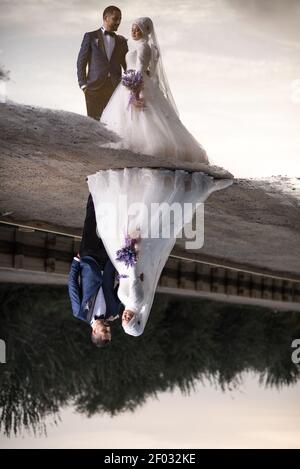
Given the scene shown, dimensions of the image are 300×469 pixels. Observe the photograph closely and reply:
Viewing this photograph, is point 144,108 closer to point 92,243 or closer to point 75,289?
point 92,243

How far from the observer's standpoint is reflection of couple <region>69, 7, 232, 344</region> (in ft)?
15.4

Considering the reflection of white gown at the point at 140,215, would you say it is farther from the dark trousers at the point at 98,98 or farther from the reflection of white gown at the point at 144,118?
the dark trousers at the point at 98,98

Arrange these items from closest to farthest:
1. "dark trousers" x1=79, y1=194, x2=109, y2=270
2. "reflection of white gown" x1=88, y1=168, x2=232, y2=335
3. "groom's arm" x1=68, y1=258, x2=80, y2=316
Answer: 1. "reflection of white gown" x1=88, y1=168, x2=232, y2=335
2. "groom's arm" x1=68, y1=258, x2=80, y2=316
3. "dark trousers" x1=79, y1=194, x2=109, y2=270

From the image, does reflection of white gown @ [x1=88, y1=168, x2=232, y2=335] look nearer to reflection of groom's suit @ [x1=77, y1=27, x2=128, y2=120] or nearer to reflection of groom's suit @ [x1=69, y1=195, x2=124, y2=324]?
reflection of groom's suit @ [x1=69, y1=195, x2=124, y2=324]

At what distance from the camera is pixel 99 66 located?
481 centimetres

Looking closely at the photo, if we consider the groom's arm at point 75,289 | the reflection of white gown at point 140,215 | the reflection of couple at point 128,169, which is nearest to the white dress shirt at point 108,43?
the reflection of couple at point 128,169

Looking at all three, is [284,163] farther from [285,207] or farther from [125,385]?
[125,385]

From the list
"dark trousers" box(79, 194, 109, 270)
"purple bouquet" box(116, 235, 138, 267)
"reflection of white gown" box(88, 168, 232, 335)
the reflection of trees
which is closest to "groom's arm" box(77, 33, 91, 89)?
"reflection of white gown" box(88, 168, 232, 335)

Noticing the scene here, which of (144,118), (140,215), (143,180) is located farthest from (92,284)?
(144,118)

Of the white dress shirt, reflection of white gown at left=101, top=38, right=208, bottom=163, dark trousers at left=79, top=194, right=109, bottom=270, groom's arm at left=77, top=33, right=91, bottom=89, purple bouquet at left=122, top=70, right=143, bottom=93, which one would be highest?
the white dress shirt

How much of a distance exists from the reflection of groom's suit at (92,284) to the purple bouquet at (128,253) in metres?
0.14

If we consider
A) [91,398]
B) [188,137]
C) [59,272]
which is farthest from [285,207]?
[91,398]

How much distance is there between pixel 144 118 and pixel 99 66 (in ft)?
1.08

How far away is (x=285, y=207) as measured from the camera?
5.74 m
